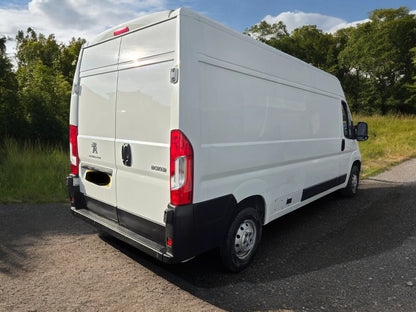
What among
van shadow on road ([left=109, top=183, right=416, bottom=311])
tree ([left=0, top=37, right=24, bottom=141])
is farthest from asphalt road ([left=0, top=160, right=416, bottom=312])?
tree ([left=0, top=37, right=24, bottom=141])

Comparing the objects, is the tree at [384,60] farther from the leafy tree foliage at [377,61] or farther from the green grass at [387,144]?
the green grass at [387,144]

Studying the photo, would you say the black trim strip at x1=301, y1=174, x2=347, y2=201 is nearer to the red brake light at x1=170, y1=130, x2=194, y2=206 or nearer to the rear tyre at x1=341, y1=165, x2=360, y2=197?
the rear tyre at x1=341, y1=165, x2=360, y2=197

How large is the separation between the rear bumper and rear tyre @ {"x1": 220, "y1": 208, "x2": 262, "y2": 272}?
0.13m

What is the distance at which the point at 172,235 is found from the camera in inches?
104

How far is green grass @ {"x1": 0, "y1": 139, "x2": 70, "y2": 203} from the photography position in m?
5.72

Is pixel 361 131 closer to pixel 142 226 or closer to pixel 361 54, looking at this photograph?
pixel 142 226

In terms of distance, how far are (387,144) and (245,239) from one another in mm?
15686

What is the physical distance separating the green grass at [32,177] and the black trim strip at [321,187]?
426cm

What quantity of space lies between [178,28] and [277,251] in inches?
111

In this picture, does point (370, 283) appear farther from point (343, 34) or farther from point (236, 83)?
point (343, 34)

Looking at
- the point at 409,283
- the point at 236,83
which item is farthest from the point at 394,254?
the point at 236,83

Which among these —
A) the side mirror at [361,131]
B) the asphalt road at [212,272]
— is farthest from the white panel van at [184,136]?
the side mirror at [361,131]

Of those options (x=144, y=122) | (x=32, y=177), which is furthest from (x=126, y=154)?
(x=32, y=177)

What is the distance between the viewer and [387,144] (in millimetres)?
16125
